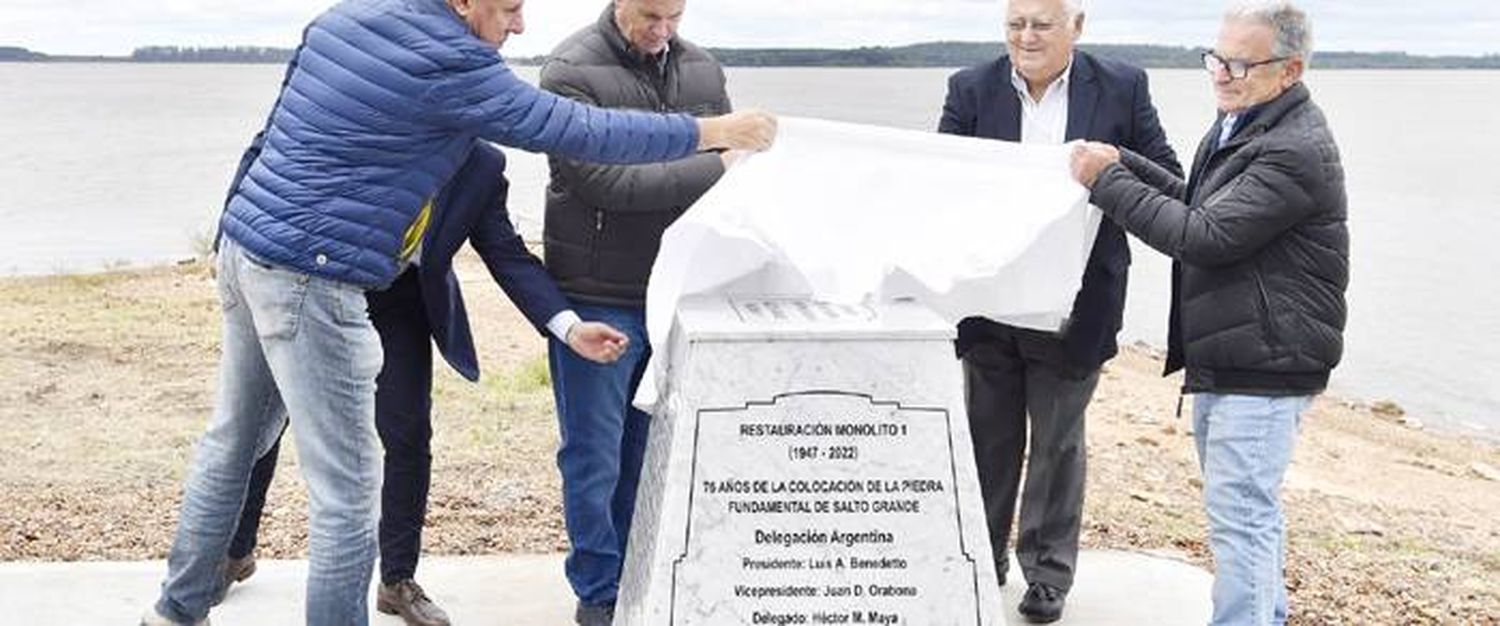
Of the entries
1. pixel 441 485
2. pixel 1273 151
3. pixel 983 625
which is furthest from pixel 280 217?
pixel 441 485

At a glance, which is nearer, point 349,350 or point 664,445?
point 664,445

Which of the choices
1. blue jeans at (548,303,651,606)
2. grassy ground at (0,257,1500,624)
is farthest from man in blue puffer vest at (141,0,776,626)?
grassy ground at (0,257,1500,624)

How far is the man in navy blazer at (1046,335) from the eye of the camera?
497 centimetres

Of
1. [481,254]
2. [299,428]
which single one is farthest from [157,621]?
[481,254]

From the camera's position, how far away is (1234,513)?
454 cm

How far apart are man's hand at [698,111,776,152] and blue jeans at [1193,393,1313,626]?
1.34m

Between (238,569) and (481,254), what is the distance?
4.41 feet

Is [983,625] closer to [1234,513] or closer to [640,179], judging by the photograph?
→ [1234,513]

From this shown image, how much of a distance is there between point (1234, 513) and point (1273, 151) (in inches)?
37.0

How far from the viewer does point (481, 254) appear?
4898 mm

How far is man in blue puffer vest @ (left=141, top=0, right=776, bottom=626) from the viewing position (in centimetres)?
396

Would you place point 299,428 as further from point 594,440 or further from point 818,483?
point 818,483

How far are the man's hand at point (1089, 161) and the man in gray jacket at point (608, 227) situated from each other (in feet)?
2.99

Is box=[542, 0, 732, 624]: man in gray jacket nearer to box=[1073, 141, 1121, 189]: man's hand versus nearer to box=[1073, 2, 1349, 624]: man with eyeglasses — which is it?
box=[1073, 141, 1121, 189]: man's hand
